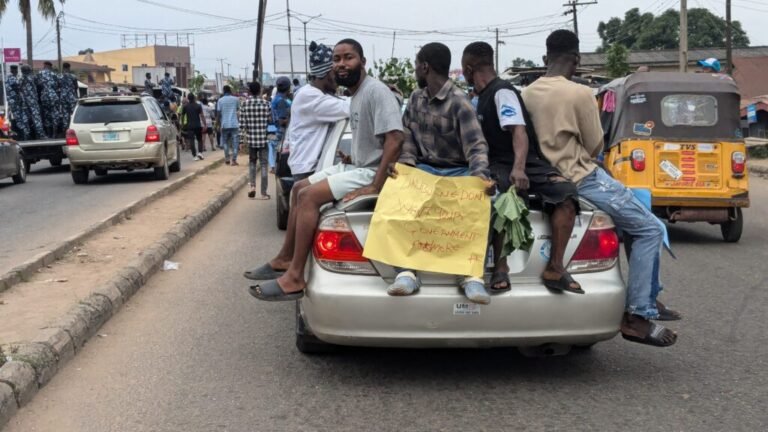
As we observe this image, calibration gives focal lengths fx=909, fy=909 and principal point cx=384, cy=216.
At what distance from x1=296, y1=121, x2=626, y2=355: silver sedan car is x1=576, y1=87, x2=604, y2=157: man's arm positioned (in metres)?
0.43

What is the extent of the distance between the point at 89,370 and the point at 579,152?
3.26m

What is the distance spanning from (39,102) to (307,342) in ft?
60.4

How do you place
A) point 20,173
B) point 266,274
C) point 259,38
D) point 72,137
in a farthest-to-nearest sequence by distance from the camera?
1. point 259,38
2. point 20,173
3. point 72,137
4. point 266,274

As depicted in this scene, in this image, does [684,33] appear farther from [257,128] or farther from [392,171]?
[392,171]

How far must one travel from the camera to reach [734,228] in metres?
10.7

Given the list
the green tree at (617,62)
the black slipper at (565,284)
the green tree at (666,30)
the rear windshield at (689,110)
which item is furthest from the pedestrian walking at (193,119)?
the green tree at (666,30)

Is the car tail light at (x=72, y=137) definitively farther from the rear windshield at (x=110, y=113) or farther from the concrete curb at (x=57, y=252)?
the concrete curb at (x=57, y=252)

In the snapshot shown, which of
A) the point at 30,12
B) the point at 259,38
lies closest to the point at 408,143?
the point at 259,38

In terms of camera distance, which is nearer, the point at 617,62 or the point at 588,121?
the point at 588,121

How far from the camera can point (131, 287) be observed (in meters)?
7.70

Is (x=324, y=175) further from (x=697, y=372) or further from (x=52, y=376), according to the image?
(x=697, y=372)

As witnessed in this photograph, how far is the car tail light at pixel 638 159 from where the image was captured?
35.2ft

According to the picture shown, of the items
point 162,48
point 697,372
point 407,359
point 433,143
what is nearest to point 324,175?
point 433,143

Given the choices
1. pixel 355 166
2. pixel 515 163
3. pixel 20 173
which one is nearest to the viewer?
pixel 515 163
